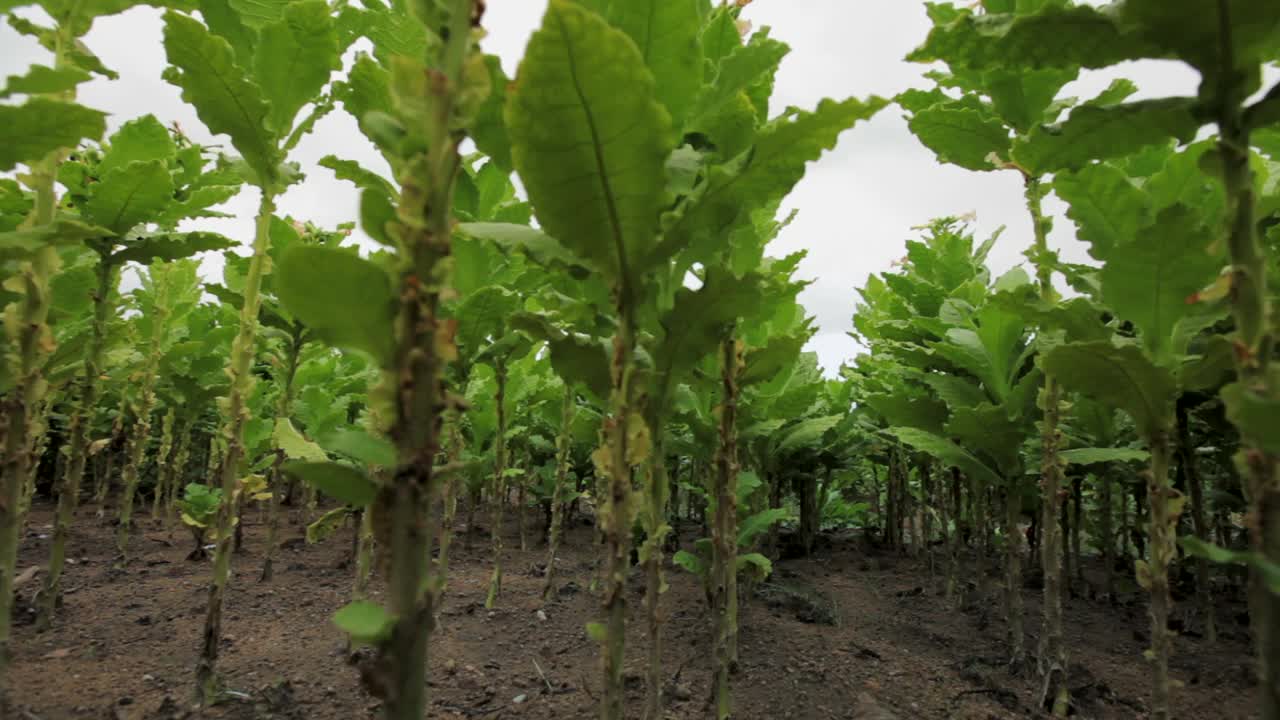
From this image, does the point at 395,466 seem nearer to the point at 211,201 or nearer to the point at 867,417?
the point at 211,201

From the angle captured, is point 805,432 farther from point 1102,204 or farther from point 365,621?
point 365,621

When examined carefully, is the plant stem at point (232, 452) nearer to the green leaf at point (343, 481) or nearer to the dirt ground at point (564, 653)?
the dirt ground at point (564, 653)

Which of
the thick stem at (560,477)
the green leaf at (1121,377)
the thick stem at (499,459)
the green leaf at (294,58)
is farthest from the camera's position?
the thick stem at (560,477)

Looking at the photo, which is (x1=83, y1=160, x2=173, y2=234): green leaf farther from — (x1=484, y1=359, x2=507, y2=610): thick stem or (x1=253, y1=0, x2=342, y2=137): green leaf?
(x1=484, y1=359, x2=507, y2=610): thick stem

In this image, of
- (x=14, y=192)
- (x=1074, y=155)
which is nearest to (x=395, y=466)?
(x=1074, y=155)

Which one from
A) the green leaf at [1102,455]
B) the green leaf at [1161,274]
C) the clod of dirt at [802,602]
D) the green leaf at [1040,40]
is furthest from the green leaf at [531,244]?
the clod of dirt at [802,602]

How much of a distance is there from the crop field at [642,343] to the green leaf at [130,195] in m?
0.02

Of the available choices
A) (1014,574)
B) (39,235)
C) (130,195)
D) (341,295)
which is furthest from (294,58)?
(1014,574)

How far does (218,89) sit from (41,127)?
0.69 metres

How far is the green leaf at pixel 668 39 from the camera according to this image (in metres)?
1.77

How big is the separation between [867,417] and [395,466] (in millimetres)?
5460

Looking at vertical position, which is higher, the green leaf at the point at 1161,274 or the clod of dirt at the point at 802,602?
the green leaf at the point at 1161,274

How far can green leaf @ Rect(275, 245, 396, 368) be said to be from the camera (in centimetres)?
118

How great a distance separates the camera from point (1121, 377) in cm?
202
